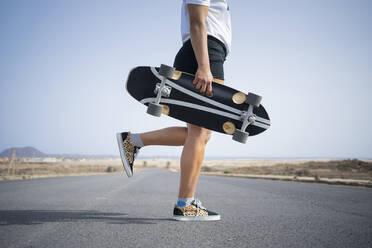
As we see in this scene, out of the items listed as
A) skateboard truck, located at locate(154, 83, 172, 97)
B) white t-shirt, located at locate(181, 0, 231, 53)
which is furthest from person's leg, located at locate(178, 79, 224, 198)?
white t-shirt, located at locate(181, 0, 231, 53)

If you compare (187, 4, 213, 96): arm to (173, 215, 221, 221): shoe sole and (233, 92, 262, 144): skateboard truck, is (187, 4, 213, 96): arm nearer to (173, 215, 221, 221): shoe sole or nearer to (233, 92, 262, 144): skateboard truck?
(233, 92, 262, 144): skateboard truck

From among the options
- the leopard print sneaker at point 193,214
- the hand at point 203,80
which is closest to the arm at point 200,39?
the hand at point 203,80

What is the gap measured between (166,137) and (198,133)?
313 millimetres

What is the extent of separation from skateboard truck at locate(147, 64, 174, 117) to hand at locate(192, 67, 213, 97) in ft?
0.85

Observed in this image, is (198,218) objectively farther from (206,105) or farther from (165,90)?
(165,90)

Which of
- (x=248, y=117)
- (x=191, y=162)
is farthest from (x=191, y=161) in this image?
(x=248, y=117)

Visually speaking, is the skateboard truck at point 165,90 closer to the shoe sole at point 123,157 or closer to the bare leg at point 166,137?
the bare leg at point 166,137

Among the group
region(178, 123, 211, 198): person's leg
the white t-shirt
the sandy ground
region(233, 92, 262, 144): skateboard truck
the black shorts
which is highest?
the white t-shirt

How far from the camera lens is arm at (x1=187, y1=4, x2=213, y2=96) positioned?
211 cm

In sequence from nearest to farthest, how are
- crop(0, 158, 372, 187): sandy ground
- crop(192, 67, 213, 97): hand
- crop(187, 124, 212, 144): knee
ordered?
crop(192, 67, 213, 97): hand → crop(187, 124, 212, 144): knee → crop(0, 158, 372, 187): sandy ground

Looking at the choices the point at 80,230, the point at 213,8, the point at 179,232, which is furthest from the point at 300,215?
the point at 213,8

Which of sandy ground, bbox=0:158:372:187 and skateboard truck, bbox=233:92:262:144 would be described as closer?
skateboard truck, bbox=233:92:262:144

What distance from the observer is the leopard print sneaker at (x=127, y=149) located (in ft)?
7.73

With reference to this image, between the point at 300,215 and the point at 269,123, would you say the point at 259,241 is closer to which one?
the point at 300,215
